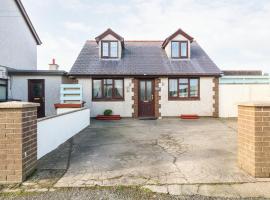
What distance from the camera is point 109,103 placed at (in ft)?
50.5

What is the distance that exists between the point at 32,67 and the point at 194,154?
53.7 ft

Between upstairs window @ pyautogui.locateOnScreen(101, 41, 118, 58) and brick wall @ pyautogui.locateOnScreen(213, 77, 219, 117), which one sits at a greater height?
upstairs window @ pyautogui.locateOnScreen(101, 41, 118, 58)

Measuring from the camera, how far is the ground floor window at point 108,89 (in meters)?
15.5

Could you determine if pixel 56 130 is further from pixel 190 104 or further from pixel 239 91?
pixel 239 91

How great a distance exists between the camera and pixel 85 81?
1527cm

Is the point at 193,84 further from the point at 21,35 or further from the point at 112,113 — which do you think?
the point at 21,35

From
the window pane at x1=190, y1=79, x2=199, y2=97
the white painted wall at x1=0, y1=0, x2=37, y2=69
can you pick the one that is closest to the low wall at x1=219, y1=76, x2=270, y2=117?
the window pane at x1=190, y1=79, x2=199, y2=97

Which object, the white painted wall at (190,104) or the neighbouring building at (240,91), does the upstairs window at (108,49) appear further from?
the neighbouring building at (240,91)

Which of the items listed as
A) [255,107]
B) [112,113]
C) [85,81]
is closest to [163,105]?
[112,113]

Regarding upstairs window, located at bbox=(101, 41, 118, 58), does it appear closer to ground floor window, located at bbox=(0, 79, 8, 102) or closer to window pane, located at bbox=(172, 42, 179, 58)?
window pane, located at bbox=(172, 42, 179, 58)

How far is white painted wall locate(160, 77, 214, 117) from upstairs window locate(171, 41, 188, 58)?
2.53 metres

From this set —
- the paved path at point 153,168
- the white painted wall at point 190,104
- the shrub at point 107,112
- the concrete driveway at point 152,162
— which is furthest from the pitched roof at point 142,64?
the paved path at point 153,168

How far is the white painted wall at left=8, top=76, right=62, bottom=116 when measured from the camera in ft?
45.1

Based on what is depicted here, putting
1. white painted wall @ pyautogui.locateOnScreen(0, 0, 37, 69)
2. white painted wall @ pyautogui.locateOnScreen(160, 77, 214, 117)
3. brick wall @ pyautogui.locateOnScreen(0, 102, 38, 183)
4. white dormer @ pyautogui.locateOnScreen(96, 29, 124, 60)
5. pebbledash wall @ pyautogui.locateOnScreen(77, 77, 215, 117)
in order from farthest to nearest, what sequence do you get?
white dormer @ pyautogui.locateOnScreen(96, 29, 124, 60) → white painted wall @ pyautogui.locateOnScreen(160, 77, 214, 117) → pebbledash wall @ pyautogui.locateOnScreen(77, 77, 215, 117) → white painted wall @ pyautogui.locateOnScreen(0, 0, 37, 69) → brick wall @ pyautogui.locateOnScreen(0, 102, 38, 183)
